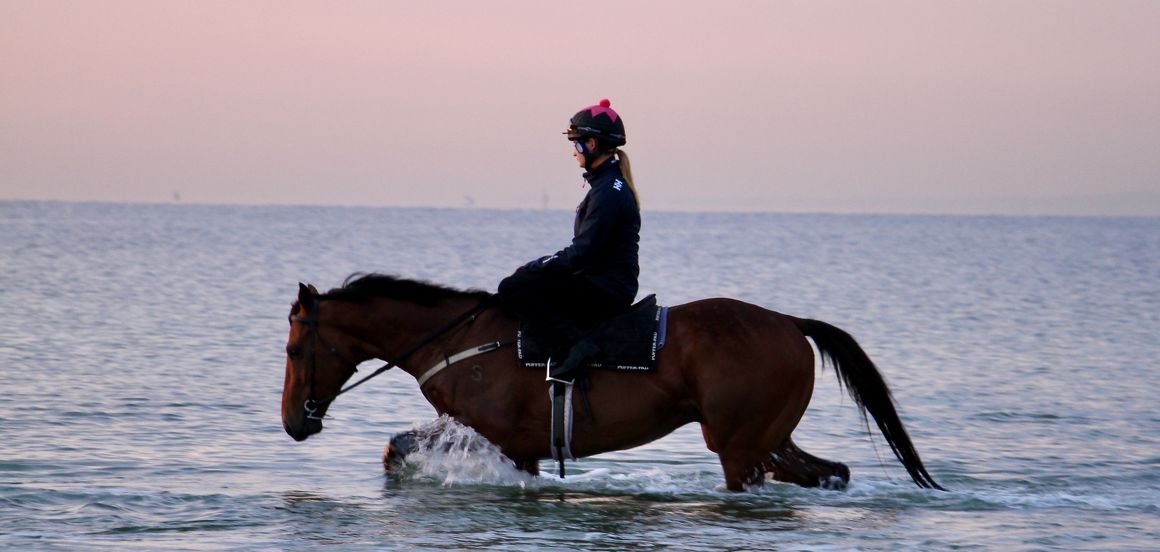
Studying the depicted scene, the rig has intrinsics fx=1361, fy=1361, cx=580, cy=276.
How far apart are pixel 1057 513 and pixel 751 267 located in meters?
41.3

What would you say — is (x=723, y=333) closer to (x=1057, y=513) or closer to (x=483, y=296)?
(x=483, y=296)

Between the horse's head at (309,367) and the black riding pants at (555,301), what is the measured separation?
50.0 inches

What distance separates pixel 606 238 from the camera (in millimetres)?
8227

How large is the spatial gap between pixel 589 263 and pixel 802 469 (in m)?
1.97

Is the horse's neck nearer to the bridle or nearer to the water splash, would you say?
the bridle

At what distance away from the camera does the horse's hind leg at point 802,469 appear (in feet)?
28.6

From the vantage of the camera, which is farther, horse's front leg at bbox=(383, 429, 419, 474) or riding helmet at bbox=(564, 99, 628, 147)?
horse's front leg at bbox=(383, 429, 419, 474)

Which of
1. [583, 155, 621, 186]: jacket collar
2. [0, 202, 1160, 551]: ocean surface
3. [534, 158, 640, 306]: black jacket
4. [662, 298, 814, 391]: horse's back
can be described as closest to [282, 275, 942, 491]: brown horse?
[662, 298, 814, 391]: horse's back

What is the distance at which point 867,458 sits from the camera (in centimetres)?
1093

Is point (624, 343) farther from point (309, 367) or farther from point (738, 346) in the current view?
point (309, 367)

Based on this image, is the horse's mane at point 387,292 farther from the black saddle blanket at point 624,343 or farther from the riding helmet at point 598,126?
the riding helmet at point 598,126

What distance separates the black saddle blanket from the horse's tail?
95 centimetres

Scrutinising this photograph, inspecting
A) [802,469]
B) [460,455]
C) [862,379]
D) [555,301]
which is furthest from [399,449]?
[862,379]

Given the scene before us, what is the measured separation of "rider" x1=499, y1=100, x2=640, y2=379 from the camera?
26.9 ft
